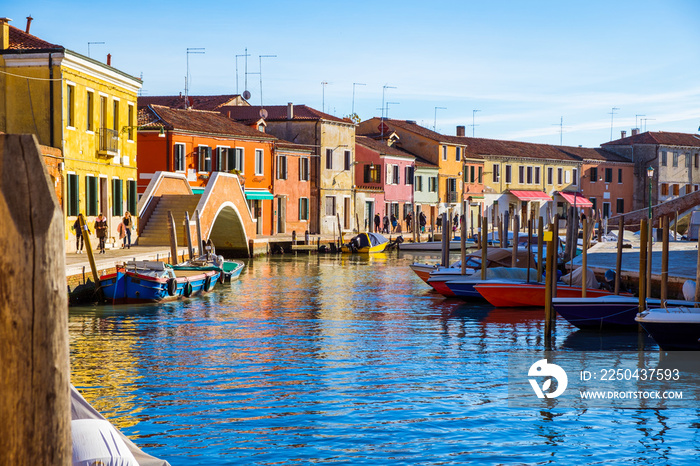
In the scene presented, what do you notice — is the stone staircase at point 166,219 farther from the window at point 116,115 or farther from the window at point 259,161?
the window at point 259,161

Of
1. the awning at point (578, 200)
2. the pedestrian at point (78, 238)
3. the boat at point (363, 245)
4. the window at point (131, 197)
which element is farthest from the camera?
the awning at point (578, 200)

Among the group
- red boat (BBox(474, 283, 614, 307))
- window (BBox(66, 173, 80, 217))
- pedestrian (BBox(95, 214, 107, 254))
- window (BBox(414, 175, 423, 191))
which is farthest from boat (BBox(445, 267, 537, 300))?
window (BBox(414, 175, 423, 191))

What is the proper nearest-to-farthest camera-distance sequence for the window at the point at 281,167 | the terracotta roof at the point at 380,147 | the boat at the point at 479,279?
1. the boat at the point at 479,279
2. the window at the point at 281,167
3. the terracotta roof at the point at 380,147

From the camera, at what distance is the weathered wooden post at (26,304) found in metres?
2.70

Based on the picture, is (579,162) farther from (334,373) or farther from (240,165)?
(334,373)

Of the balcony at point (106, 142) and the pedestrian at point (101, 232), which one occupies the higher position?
the balcony at point (106, 142)

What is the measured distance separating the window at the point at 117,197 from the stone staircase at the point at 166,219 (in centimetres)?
179

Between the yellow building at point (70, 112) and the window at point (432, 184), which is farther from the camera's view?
the window at point (432, 184)

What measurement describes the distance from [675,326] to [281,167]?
115 feet

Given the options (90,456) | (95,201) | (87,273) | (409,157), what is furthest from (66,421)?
(409,157)

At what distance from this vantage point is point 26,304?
2719 mm

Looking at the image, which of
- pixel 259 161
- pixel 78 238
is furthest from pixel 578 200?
pixel 78 238

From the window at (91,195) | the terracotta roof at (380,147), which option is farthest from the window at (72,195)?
the terracotta roof at (380,147)

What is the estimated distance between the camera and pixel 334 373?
1284cm
